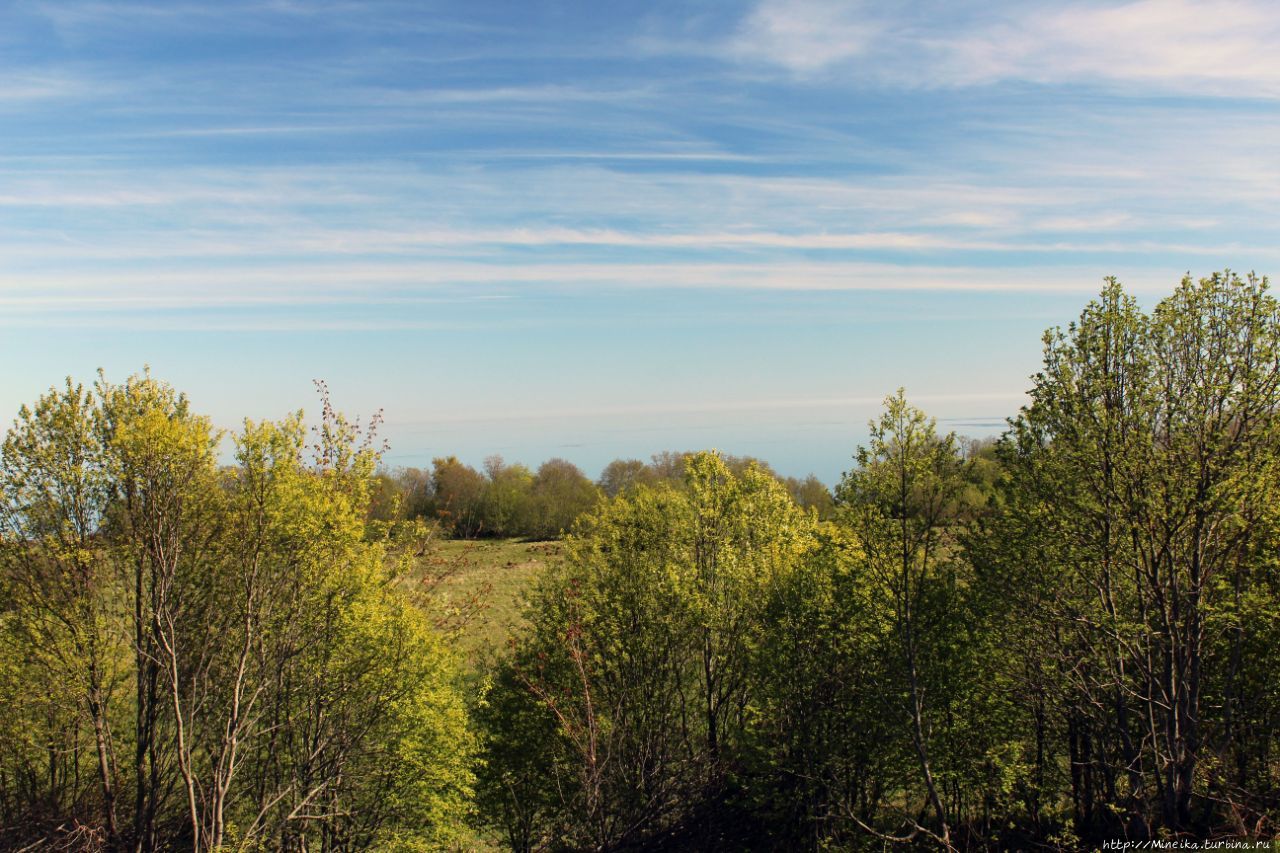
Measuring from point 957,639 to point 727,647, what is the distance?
28.6ft

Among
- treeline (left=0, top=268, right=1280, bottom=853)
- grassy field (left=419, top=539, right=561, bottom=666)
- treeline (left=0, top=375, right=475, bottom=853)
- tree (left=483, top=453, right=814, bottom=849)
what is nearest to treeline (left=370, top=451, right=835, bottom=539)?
grassy field (left=419, top=539, right=561, bottom=666)

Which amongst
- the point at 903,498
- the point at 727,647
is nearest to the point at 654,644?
the point at 727,647

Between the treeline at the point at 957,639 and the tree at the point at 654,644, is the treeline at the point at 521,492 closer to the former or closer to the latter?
the tree at the point at 654,644

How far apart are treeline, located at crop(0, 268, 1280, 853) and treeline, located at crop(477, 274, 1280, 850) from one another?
0.38ft

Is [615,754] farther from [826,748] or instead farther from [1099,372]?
[1099,372]

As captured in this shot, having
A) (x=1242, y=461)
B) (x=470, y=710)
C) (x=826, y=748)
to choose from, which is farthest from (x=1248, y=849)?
(x=470, y=710)

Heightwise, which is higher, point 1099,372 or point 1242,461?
point 1099,372

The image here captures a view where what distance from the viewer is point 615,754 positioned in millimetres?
23969

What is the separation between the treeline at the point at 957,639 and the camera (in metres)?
17.3

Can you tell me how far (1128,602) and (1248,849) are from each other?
329 inches

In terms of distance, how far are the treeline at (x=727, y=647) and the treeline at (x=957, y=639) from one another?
12 cm

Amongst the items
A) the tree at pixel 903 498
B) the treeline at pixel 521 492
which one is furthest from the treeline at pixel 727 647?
the treeline at pixel 521 492

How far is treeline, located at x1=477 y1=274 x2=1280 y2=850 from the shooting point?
17312mm

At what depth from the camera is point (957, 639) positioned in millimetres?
23969
